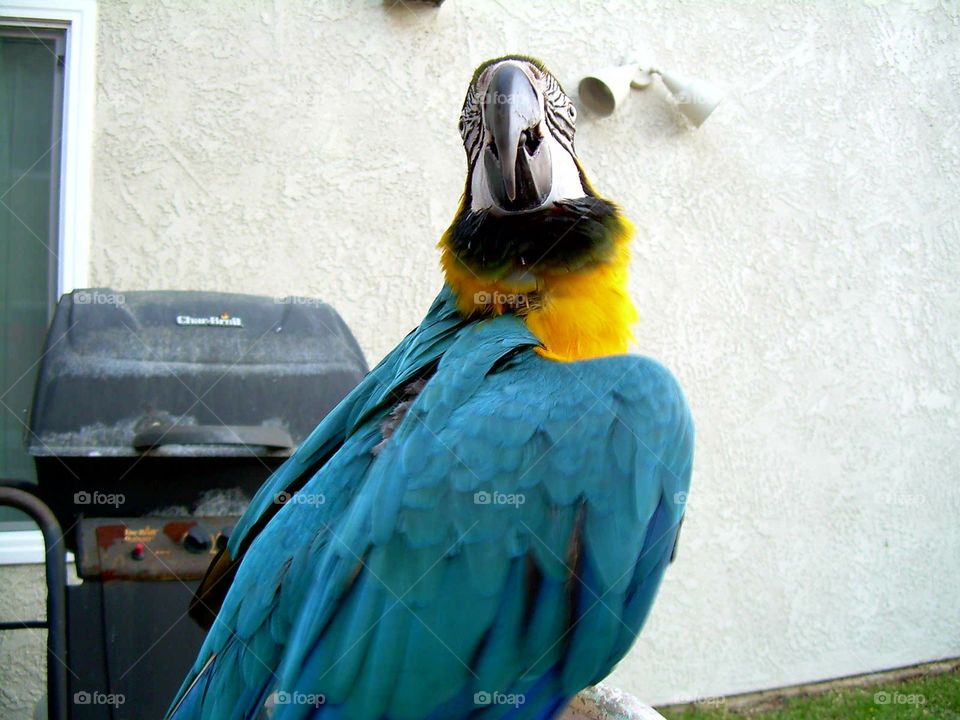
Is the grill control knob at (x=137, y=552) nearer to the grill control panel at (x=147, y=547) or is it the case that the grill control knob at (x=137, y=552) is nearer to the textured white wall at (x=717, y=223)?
the grill control panel at (x=147, y=547)

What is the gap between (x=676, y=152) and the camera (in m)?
4.05

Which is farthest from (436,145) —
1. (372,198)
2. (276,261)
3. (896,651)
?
(896,651)

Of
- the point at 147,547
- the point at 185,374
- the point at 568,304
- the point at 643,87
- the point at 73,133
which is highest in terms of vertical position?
the point at 643,87

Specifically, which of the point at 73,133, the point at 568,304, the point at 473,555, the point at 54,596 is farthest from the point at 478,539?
the point at 73,133

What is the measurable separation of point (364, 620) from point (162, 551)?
2.72ft

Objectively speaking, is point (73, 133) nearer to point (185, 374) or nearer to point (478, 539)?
point (185, 374)

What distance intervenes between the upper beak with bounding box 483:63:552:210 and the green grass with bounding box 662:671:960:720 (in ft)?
10.8

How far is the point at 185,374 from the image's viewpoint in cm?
210

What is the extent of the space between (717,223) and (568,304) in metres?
2.66

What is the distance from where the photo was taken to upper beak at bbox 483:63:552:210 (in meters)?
1.65

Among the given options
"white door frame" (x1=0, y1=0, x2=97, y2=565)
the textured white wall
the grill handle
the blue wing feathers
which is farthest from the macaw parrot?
"white door frame" (x1=0, y1=0, x2=97, y2=565)

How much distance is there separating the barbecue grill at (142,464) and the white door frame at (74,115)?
1.29m

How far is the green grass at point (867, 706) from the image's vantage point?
4.16m

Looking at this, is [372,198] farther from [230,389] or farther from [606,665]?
[606,665]
